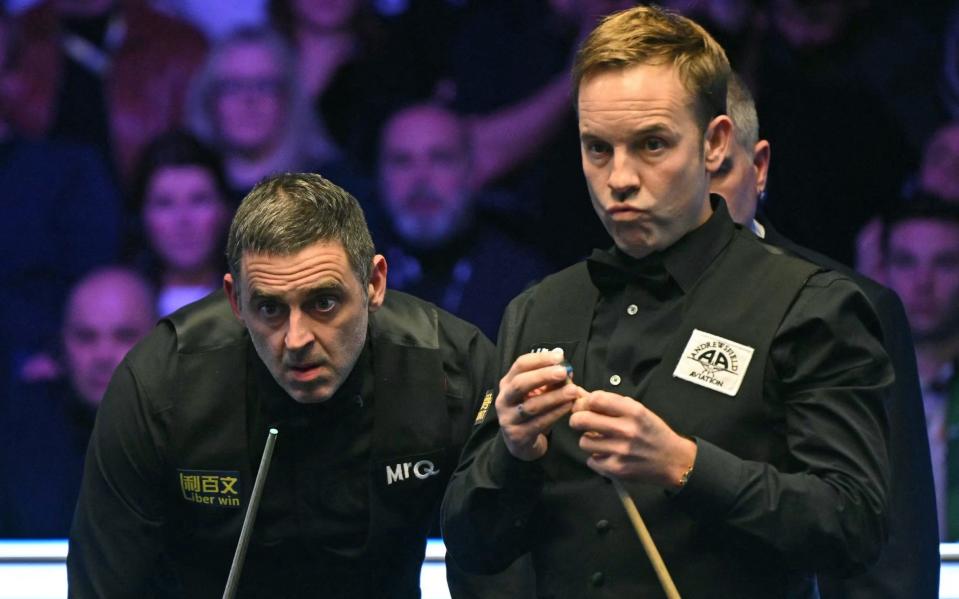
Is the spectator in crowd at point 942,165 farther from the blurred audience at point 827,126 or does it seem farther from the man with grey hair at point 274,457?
the man with grey hair at point 274,457

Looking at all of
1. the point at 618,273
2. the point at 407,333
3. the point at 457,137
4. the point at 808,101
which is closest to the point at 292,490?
the point at 407,333

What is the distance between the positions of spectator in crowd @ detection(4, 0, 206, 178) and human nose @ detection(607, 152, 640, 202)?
2.70 m

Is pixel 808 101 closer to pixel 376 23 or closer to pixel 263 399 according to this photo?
pixel 376 23

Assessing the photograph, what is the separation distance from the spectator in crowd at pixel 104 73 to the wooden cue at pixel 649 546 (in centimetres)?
290

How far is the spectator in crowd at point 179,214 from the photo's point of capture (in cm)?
458

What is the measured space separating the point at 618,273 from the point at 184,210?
8.45 ft

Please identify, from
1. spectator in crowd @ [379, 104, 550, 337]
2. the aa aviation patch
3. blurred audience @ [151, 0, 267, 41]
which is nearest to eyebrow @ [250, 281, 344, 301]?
the aa aviation patch

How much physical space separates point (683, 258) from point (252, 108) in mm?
2615

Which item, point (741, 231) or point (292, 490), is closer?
point (741, 231)

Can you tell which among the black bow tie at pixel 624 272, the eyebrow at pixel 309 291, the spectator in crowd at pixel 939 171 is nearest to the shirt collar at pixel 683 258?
the black bow tie at pixel 624 272

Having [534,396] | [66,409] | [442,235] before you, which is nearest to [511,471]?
[534,396]

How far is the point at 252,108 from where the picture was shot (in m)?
4.59

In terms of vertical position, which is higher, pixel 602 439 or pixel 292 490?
pixel 602 439

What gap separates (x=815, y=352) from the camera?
208 cm
